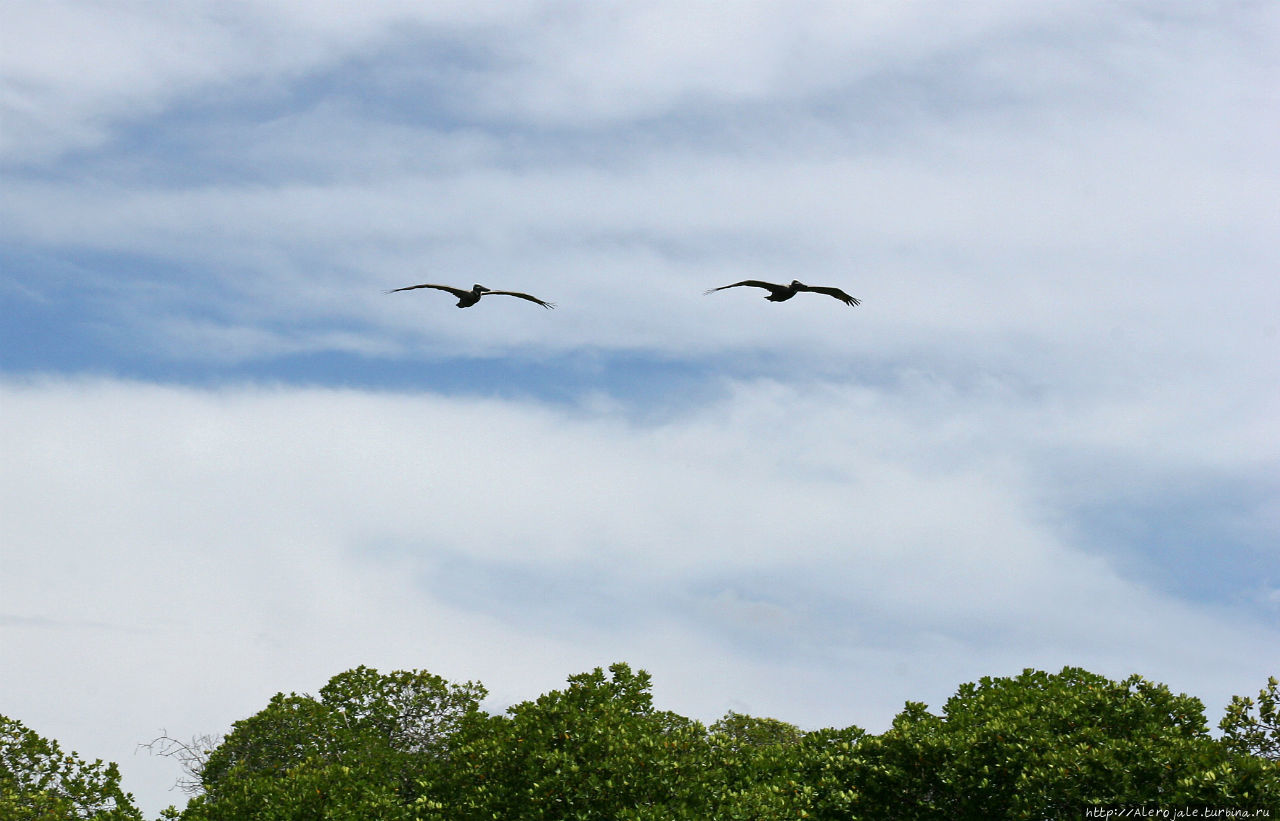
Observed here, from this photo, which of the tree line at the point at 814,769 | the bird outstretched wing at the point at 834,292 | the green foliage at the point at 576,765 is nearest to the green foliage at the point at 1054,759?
the tree line at the point at 814,769

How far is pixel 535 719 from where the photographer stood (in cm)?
2578

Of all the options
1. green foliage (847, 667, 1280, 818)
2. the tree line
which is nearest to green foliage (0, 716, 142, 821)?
the tree line

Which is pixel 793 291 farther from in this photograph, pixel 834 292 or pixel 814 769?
pixel 814 769

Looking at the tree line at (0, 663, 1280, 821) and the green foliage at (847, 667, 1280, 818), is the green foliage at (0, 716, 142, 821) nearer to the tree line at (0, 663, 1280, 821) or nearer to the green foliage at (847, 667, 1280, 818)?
the tree line at (0, 663, 1280, 821)

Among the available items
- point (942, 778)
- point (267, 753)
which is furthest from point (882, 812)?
point (267, 753)

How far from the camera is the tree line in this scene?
73.0ft

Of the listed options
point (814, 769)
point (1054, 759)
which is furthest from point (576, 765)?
point (1054, 759)

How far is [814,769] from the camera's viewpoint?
2547cm

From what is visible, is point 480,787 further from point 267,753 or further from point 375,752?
point 267,753

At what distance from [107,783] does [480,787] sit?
10.9 m

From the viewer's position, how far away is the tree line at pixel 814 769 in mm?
22250

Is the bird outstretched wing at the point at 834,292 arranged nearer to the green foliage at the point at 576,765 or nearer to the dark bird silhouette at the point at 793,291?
the dark bird silhouette at the point at 793,291

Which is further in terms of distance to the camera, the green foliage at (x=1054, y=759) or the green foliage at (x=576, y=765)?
the green foliage at (x=576, y=765)

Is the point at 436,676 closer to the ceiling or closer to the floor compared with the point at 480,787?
closer to the ceiling
